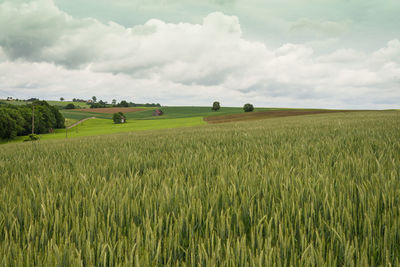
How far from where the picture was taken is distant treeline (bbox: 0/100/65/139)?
52.2 metres

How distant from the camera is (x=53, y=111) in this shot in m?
73.5

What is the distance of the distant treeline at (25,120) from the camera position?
52250mm

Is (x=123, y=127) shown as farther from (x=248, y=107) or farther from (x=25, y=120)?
(x=248, y=107)

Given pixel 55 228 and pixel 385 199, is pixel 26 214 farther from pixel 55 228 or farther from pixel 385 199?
pixel 385 199

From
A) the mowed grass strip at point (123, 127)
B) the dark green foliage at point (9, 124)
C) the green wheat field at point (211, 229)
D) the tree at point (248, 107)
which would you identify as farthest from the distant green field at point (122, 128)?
the green wheat field at point (211, 229)

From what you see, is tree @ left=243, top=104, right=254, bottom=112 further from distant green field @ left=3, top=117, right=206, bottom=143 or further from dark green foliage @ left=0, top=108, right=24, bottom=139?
dark green foliage @ left=0, top=108, right=24, bottom=139

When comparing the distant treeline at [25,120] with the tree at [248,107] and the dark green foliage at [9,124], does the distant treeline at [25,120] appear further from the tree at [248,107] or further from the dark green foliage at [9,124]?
the tree at [248,107]

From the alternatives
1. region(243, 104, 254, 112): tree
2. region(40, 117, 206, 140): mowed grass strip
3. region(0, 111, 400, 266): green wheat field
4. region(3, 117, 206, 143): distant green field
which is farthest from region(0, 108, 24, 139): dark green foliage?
region(0, 111, 400, 266): green wheat field

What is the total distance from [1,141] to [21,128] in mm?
6465

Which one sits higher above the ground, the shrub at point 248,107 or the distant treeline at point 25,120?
the shrub at point 248,107

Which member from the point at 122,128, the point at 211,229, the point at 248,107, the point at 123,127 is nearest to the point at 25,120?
the point at 123,127

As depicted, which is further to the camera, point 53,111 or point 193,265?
point 53,111

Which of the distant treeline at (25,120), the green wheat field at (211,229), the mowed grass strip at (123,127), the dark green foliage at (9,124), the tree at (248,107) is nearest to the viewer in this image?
the green wheat field at (211,229)

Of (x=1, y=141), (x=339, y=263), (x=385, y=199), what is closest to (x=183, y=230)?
(x=339, y=263)
